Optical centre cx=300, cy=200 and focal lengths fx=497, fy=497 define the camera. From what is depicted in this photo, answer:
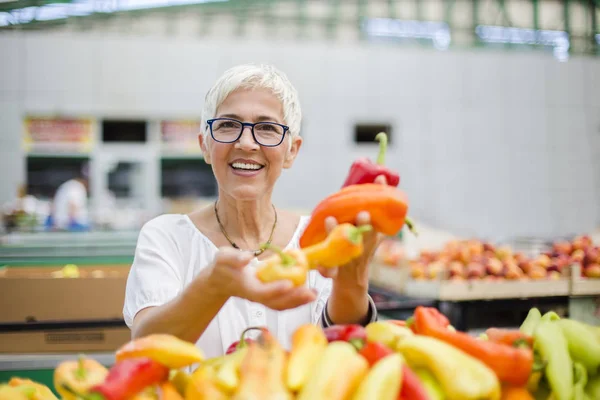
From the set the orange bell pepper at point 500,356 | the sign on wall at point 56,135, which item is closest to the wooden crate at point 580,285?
the orange bell pepper at point 500,356

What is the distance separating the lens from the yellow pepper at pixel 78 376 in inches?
46.0

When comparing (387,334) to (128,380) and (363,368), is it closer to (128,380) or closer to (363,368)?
(363,368)

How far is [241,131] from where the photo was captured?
1.70m

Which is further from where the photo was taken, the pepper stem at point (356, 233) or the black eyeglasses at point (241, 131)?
the black eyeglasses at point (241, 131)

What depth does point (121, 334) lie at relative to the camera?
313 centimetres

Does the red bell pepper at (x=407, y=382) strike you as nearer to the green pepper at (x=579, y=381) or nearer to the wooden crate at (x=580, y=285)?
the green pepper at (x=579, y=381)

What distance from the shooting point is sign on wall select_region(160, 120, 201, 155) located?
10.9 metres

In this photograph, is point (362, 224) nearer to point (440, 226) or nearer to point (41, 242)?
point (41, 242)

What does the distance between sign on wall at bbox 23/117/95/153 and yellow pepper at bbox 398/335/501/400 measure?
10.6 m

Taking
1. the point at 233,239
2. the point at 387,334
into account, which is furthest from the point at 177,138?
the point at 387,334

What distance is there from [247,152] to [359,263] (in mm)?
559

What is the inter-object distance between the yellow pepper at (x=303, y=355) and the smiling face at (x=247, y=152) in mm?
673

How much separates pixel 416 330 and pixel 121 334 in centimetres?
233

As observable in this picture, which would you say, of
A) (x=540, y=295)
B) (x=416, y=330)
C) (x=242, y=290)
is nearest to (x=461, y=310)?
(x=540, y=295)
